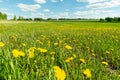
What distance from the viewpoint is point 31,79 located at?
8.51ft

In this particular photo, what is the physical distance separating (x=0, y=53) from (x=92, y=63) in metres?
2.33

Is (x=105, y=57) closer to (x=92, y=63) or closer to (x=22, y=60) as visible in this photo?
(x=92, y=63)

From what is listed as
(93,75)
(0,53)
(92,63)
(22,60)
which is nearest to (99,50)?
(92,63)

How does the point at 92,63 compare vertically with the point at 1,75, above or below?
below

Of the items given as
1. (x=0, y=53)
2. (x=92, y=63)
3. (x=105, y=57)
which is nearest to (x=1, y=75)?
(x=0, y=53)

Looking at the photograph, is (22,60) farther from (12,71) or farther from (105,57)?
(105,57)

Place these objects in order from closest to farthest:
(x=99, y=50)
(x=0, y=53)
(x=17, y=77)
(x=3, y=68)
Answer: (x=17, y=77) → (x=3, y=68) → (x=0, y=53) → (x=99, y=50)

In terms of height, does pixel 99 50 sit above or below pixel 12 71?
below

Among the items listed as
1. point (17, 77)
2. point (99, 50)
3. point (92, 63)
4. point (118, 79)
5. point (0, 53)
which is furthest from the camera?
point (99, 50)

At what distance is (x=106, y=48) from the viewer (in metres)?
7.36

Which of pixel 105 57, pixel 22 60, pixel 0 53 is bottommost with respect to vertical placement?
pixel 105 57

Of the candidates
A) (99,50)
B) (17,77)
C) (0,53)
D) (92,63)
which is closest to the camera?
(17,77)

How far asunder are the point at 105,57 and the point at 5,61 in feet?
12.8

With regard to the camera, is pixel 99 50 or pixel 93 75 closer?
pixel 93 75
